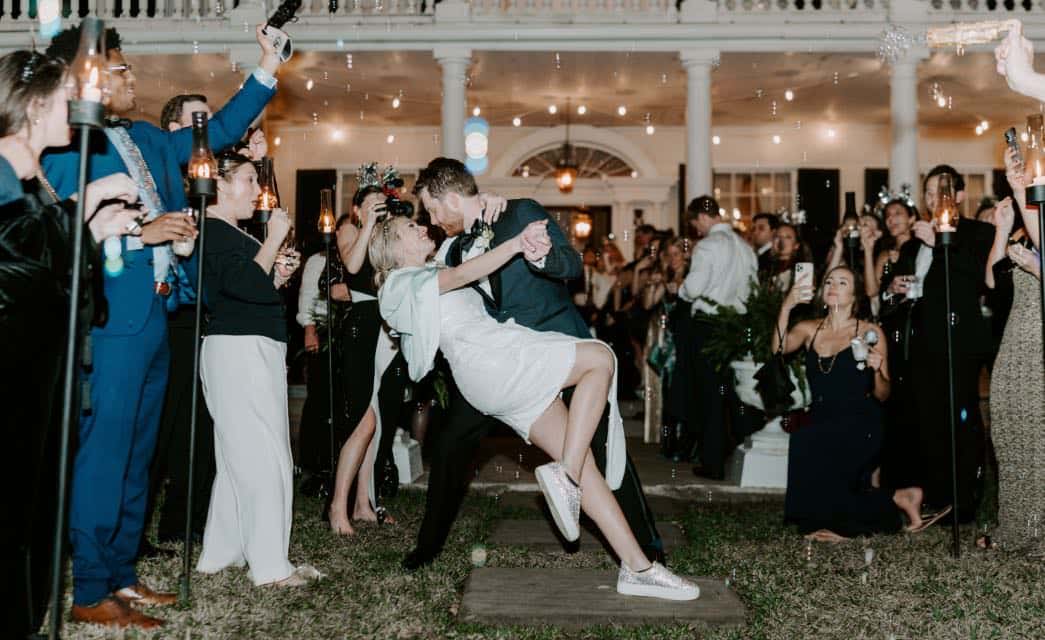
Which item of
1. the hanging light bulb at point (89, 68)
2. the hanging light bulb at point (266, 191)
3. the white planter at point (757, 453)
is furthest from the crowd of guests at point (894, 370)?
the hanging light bulb at point (89, 68)

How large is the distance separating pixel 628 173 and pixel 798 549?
1290cm

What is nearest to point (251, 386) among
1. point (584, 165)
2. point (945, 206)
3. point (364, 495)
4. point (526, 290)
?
point (526, 290)

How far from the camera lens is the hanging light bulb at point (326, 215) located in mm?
4801

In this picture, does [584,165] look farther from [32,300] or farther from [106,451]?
[32,300]

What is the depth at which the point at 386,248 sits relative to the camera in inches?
159

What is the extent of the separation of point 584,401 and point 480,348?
47 centimetres

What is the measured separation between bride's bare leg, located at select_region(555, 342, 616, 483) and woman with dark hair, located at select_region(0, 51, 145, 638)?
1.65 metres

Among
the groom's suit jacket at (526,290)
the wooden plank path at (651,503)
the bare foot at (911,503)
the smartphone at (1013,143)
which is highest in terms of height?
the smartphone at (1013,143)

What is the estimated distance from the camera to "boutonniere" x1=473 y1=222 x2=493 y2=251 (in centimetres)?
359

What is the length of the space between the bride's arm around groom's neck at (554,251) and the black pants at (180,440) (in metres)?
1.66

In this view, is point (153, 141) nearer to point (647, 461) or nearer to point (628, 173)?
point (647, 461)

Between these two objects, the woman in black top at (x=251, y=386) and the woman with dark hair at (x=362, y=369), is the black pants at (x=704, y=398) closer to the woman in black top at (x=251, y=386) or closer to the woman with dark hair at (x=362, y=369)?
the woman with dark hair at (x=362, y=369)

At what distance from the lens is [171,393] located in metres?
4.16

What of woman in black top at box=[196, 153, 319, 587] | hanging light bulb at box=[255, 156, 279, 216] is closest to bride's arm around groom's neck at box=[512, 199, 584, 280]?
woman in black top at box=[196, 153, 319, 587]
